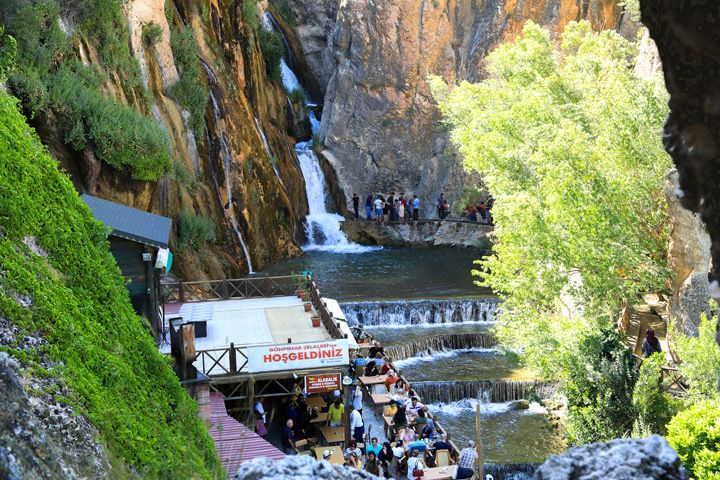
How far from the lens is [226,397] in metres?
15.0

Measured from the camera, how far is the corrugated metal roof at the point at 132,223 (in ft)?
49.1

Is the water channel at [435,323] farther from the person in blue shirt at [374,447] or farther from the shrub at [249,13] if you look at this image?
the shrub at [249,13]

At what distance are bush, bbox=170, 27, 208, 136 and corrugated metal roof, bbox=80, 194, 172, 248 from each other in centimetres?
1366

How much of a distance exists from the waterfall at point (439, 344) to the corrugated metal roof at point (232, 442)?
32.5 ft

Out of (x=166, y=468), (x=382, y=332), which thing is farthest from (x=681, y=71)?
(x=382, y=332)

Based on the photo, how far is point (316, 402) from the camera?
57.7 feet

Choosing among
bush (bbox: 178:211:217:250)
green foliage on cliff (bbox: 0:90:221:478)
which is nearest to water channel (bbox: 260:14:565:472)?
bush (bbox: 178:211:217:250)

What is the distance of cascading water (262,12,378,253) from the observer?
134ft

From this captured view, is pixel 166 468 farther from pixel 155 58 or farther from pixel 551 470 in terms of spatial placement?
pixel 155 58

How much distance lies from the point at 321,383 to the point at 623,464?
486 inches

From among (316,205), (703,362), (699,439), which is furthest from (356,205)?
(699,439)

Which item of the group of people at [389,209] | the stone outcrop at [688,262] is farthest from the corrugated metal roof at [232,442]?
the group of people at [389,209]

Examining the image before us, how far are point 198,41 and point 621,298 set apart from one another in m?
21.4

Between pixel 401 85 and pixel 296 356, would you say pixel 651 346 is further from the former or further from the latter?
pixel 401 85
